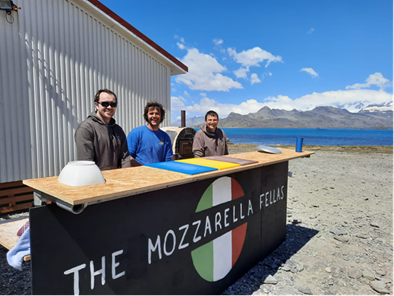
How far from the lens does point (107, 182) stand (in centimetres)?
163

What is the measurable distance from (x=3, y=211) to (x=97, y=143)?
4.05 meters

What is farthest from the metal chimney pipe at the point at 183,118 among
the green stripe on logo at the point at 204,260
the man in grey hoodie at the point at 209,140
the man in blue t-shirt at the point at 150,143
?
the green stripe on logo at the point at 204,260

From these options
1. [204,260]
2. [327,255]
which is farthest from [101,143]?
[327,255]

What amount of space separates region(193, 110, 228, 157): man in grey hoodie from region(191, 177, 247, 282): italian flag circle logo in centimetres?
126

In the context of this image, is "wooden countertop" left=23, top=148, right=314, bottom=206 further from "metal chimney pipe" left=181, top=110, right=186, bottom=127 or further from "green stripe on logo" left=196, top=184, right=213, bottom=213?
"metal chimney pipe" left=181, top=110, right=186, bottom=127

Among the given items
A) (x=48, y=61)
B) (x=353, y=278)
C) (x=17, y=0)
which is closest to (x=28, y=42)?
(x=48, y=61)

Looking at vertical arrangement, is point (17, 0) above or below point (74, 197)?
above

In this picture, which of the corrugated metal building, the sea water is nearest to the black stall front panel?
the corrugated metal building

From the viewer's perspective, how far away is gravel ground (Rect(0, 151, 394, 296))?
280 cm

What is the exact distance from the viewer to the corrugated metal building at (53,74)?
4672mm

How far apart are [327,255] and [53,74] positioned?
6205 millimetres

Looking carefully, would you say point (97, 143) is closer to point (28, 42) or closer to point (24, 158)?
point (24, 158)

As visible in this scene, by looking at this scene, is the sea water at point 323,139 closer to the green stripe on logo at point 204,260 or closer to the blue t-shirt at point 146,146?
the blue t-shirt at point 146,146

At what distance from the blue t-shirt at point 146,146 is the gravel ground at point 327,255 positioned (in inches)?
74.4
